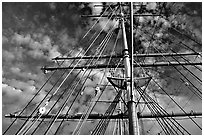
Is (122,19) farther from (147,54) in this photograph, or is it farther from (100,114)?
(100,114)

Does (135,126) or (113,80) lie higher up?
(113,80)

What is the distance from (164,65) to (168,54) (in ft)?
3.23

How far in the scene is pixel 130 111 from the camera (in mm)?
4812

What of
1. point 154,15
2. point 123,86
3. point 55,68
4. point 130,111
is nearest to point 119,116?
point 55,68

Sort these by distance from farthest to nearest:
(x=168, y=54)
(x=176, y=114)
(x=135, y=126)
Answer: (x=176, y=114) → (x=168, y=54) → (x=135, y=126)

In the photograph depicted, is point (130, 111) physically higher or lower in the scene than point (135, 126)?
higher

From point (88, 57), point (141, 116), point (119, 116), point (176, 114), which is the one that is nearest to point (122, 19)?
point (88, 57)

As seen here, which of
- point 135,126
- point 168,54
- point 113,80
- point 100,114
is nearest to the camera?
point 135,126

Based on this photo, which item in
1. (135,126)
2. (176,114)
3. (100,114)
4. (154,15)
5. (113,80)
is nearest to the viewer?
(135,126)

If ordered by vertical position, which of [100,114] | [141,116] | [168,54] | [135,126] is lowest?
[135,126]

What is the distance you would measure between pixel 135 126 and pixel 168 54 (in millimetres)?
9974

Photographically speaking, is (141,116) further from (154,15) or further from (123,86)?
(123,86)

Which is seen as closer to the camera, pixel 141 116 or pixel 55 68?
pixel 55 68

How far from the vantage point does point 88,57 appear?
1367 centimetres
